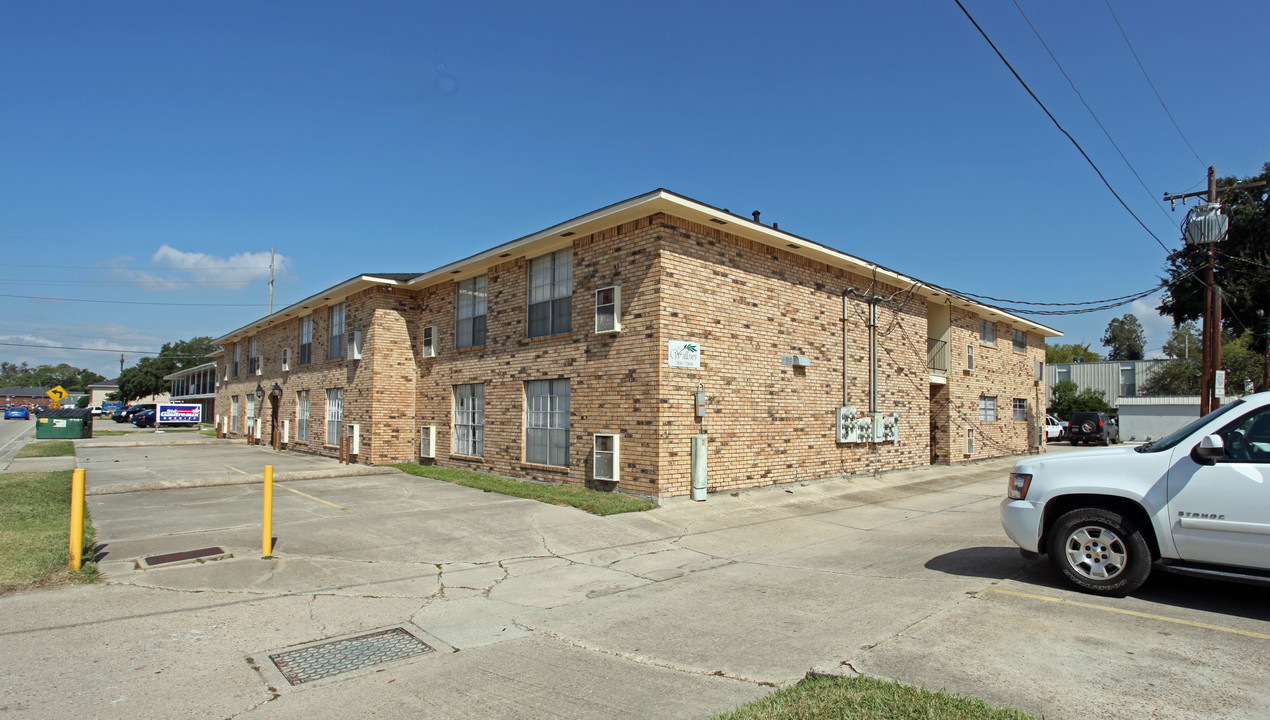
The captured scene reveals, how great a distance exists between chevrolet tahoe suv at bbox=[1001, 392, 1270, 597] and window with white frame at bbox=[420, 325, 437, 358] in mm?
15916

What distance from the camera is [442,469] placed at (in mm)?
17859

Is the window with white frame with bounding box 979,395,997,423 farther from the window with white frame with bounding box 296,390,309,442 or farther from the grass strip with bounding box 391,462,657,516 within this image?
the window with white frame with bounding box 296,390,309,442

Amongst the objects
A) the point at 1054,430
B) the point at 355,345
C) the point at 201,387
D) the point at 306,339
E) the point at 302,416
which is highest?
the point at 306,339

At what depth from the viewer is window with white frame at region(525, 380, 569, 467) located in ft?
46.6

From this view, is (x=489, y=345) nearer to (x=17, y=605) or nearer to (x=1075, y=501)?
(x=17, y=605)

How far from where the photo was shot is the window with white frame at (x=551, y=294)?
14406mm

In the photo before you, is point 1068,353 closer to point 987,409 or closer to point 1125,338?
point 1125,338

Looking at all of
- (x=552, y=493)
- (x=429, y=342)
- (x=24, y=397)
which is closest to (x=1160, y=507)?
(x=552, y=493)

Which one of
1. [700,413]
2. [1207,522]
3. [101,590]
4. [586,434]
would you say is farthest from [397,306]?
[1207,522]

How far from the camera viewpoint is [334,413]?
73.4 ft

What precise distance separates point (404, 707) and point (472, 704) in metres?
0.40

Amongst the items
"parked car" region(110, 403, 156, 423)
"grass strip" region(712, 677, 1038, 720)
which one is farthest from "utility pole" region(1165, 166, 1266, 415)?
"parked car" region(110, 403, 156, 423)

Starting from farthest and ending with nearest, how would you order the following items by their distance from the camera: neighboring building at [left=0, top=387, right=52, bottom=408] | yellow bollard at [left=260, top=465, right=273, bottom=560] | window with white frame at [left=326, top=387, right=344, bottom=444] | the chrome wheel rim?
neighboring building at [left=0, top=387, right=52, bottom=408] → window with white frame at [left=326, top=387, right=344, bottom=444] → yellow bollard at [left=260, top=465, right=273, bottom=560] → the chrome wheel rim

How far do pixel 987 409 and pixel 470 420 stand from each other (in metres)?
18.4
